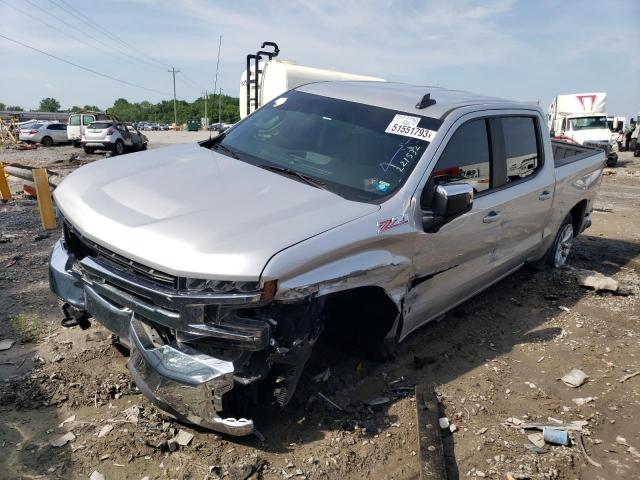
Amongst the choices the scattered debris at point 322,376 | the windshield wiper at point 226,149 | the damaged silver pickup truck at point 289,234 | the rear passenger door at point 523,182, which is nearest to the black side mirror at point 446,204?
the damaged silver pickup truck at point 289,234

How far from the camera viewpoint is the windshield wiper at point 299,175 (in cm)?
318

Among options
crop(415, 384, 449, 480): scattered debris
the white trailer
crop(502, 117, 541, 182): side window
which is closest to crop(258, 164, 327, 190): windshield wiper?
crop(415, 384, 449, 480): scattered debris

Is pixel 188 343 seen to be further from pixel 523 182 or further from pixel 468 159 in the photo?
pixel 523 182

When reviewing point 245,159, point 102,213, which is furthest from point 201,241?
Result: point 245,159

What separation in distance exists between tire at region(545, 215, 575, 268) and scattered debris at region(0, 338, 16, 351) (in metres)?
5.22

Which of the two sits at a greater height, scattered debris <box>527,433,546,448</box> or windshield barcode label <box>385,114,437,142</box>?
windshield barcode label <box>385,114,437,142</box>

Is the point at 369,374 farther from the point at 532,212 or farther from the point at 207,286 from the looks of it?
the point at 532,212

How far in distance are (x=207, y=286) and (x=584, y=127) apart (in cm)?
2560

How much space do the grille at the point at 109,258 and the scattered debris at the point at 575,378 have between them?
294 centimetres

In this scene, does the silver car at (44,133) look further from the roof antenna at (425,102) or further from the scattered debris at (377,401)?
the scattered debris at (377,401)

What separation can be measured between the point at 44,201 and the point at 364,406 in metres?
5.39

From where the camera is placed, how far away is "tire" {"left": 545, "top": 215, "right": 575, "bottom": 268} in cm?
583

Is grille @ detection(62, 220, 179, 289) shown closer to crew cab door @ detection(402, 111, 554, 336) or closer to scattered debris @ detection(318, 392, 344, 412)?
scattered debris @ detection(318, 392, 344, 412)

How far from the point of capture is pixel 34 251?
231 inches
